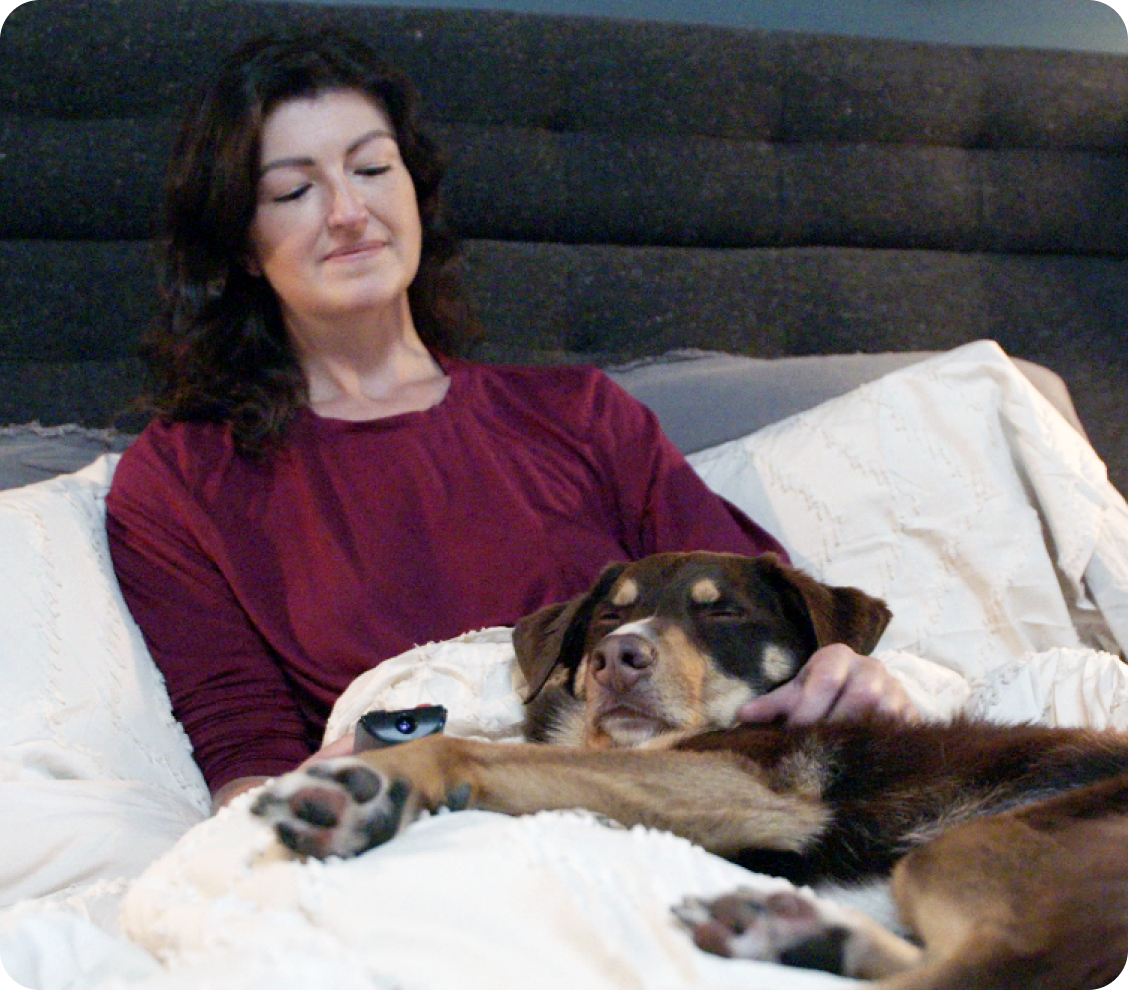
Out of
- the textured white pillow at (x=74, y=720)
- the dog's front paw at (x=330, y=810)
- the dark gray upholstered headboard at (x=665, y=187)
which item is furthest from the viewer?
the dark gray upholstered headboard at (x=665, y=187)

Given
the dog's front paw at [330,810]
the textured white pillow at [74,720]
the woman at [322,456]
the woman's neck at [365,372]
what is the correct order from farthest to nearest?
1. the woman's neck at [365,372]
2. the woman at [322,456]
3. the textured white pillow at [74,720]
4. the dog's front paw at [330,810]

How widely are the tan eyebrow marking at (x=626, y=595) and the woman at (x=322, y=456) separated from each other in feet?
0.94

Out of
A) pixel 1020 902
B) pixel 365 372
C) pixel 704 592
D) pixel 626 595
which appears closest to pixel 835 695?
pixel 704 592

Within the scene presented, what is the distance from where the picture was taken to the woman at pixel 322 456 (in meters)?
2.20

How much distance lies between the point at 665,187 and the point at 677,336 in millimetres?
446

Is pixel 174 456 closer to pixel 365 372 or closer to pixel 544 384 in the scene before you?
pixel 365 372

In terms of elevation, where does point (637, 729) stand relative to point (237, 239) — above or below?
below

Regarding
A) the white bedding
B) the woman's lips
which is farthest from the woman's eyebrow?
the white bedding

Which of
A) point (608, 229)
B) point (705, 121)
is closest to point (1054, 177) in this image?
point (705, 121)

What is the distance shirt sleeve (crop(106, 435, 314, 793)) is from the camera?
6.88ft

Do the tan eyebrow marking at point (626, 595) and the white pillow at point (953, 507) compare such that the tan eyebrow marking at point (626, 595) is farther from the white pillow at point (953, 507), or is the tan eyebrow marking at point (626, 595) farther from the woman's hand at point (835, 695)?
the white pillow at point (953, 507)

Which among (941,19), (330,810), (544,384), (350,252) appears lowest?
(330,810)

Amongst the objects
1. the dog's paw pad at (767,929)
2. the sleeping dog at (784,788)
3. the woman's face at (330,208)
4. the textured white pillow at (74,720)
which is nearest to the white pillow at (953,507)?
the sleeping dog at (784,788)

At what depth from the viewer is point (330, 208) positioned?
7.76 ft
